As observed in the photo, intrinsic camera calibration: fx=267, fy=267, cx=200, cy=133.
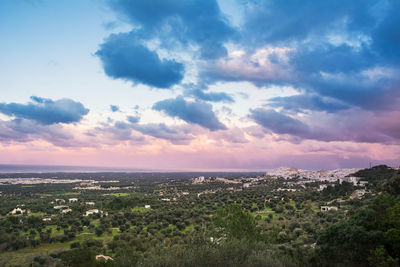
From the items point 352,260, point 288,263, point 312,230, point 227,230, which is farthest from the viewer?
point 312,230

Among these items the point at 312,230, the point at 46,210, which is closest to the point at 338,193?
the point at 312,230

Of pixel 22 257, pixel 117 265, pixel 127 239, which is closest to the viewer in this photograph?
pixel 117 265

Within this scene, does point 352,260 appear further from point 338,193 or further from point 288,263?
point 338,193

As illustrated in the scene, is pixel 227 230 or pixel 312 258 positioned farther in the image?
pixel 227 230

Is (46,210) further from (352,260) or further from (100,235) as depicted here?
(352,260)

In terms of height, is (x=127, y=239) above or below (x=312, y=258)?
below

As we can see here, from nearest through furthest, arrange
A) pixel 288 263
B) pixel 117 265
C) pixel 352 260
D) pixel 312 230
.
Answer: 1. pixel 288 263
2. pixel 352 260
3. pixel 117 265
4. pixel 312 230

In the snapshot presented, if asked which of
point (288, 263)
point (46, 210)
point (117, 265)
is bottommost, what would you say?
point (46, 210)

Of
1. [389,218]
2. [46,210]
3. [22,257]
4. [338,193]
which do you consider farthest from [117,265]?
[338,193]

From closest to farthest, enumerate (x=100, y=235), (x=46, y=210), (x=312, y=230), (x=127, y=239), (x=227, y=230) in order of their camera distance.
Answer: (x=227, y=230) → (x=312, y=230) → (x=127, y=239) → (x=100, y=235) → (x=46, y=210)

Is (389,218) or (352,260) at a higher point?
(389,218)
